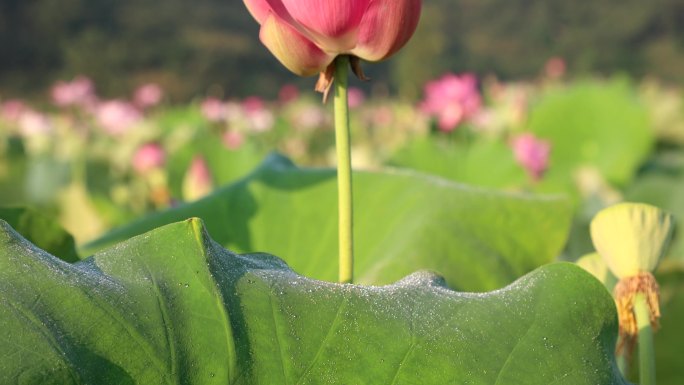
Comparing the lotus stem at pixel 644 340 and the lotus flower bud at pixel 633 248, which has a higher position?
the lotus flower bud at pixel 633 248

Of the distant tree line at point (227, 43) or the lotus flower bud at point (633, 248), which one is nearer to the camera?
the lotus flower bud at point (633, 248)

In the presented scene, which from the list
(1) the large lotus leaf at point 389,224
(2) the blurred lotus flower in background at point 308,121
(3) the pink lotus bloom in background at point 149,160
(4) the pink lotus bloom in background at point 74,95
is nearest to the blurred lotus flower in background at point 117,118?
(4) the pink lotus bloom in background at point 74,95

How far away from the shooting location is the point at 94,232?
4.64 feet

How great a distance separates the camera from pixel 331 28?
401 millimetres

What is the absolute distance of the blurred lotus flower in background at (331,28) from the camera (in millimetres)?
400

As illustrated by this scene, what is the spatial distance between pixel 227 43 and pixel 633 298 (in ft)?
77.4

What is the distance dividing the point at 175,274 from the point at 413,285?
0.34 feet

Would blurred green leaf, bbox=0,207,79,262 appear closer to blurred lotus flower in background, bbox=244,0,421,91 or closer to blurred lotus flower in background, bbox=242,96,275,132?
blurred lotus flower in background, bbox=244,0,421,91

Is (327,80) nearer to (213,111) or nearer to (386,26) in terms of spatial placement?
(386,26)

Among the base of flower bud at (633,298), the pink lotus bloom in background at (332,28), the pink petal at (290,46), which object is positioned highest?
the pink lotus bloom in background at (332,28)

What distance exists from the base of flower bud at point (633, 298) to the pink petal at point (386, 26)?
171mm

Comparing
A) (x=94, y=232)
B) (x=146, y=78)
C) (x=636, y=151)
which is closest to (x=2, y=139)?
(x=94, y=232)

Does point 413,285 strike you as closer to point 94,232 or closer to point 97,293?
point 97,293

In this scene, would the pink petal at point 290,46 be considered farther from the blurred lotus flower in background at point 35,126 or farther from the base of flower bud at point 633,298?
the blurred lotus flower in background at point 35,126
